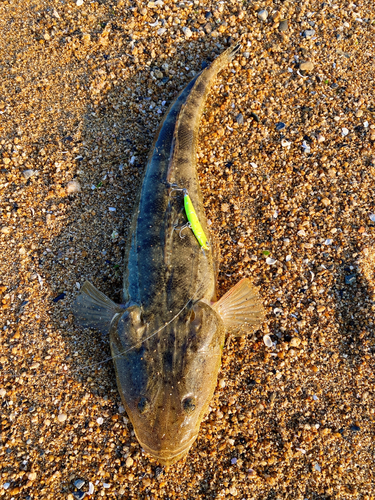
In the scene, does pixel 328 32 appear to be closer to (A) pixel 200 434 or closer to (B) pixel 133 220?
(B) pixel 133 220

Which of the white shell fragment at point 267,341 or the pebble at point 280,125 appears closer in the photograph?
the white shell fragment at point 267,341

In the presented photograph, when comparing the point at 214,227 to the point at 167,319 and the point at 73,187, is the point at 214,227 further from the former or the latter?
the point at 73,187

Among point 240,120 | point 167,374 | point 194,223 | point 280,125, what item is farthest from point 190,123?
point 167,374

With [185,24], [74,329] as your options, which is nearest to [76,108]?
[185,24]

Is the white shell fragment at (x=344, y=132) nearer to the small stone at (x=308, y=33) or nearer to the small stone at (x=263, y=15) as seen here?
the small stone at (x=308, y=33)

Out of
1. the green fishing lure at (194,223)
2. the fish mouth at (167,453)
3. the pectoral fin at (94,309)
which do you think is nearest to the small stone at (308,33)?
the green fishing lure at (194,223)

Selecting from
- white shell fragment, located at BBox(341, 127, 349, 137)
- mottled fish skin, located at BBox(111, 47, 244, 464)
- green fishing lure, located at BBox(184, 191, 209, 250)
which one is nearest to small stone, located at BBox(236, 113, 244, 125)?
mottled fish skin, located at BBox(111, 47, 244, 464)
